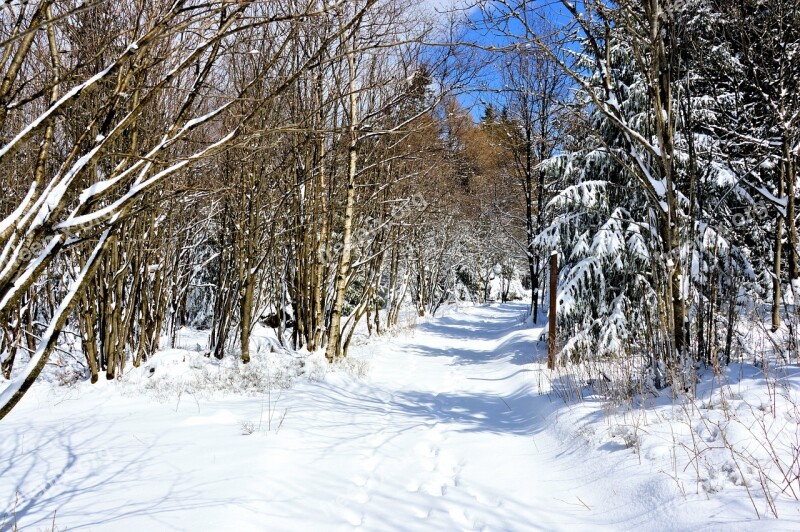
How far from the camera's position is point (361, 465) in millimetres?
3852

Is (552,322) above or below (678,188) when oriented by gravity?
below

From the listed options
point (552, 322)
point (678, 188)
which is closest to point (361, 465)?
point (552, 322)

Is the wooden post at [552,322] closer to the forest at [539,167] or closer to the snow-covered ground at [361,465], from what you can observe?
the forest at [539,167]

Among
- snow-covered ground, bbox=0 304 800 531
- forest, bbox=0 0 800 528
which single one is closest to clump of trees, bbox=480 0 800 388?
forest, bbox=0 0 800 528

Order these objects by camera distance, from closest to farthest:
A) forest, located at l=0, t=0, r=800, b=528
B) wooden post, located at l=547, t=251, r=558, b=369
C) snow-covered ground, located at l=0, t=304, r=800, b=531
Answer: snow-covered ground, located at l=0, t=304, r=800, b=531 < forest, located at l=0, t=0, r=800, b=528 < wooden post, located at l=547, t=251, r=558, b=369

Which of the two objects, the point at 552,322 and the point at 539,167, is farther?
the point at 539,167

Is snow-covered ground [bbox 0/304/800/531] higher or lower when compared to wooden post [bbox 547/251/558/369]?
lower

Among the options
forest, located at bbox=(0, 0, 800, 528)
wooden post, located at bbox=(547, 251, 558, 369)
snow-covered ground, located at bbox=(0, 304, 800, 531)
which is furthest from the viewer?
wooden post, located at bbox=(547, 251, 558, 369)

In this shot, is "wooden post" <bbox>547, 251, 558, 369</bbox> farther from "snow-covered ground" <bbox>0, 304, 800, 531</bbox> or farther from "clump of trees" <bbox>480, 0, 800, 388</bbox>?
"snow-covered ground" <bbox>0, 304, 800, 531</bbox>

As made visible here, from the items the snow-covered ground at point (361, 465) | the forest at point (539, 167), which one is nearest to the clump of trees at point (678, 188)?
the forest at point (539, 167)

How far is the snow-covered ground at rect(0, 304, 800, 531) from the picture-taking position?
9.13 ft

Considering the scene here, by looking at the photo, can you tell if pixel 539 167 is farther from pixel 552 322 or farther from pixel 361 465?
pixel 361 465

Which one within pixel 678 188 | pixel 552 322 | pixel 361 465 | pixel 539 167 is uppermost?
pixel 539 167

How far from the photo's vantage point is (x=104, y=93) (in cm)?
560
